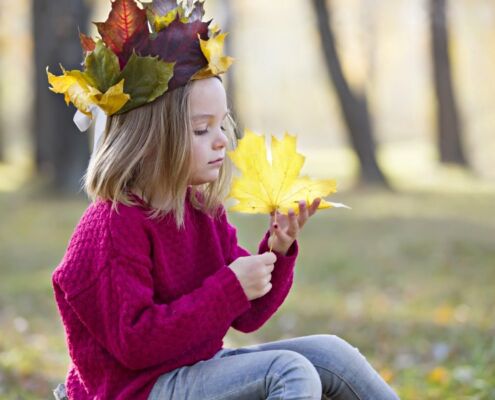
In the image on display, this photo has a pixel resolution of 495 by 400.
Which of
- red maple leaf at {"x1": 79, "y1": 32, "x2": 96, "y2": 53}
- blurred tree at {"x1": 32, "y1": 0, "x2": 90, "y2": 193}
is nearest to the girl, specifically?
red maple leaf at {"x1": 79, "y1": 32, "x2": 96, "y2": 53}

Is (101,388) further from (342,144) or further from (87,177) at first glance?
(342,144)

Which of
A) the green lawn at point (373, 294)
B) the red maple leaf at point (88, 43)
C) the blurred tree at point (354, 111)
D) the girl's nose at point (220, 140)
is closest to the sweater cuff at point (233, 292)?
the girl's nose at point (220, 140)

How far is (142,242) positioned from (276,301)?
0.50 meters

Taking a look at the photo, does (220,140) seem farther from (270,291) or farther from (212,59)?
(270,291)

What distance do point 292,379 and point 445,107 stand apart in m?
14.9

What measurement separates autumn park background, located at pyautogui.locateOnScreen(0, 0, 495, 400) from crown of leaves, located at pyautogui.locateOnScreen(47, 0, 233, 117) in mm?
873

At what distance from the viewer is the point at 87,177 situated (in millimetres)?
2473

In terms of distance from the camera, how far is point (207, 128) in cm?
247

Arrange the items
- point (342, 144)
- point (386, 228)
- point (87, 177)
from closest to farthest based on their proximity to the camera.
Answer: point (87, 177)
point (386, 228)
point (342, 144)

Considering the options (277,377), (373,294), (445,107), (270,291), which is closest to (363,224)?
(373,294)

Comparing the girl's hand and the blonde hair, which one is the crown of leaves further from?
the girl's hand

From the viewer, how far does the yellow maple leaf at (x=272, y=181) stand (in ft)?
8.20

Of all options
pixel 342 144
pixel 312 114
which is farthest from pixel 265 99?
pixel 342 144

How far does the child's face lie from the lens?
2445 mm
